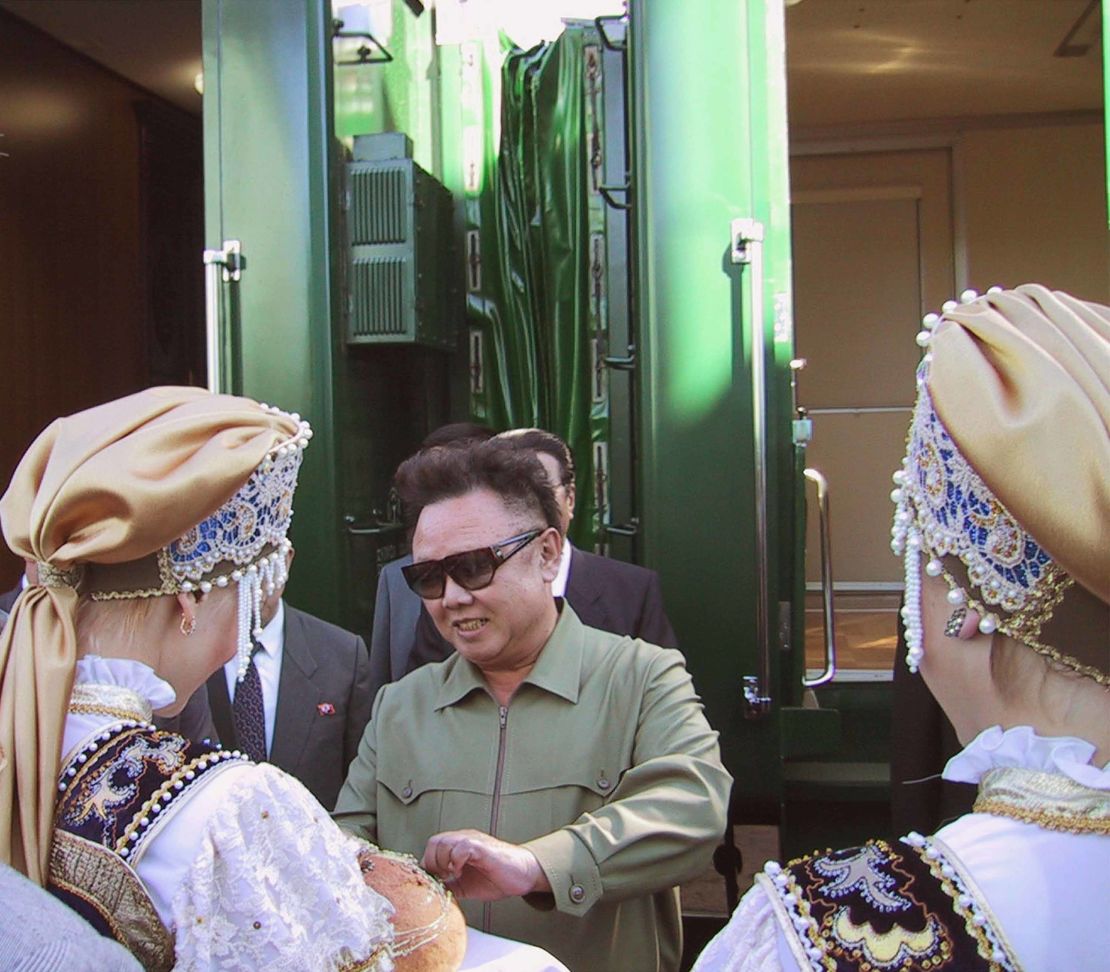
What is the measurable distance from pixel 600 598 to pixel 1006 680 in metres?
1.89

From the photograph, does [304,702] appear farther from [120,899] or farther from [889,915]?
[889,915]

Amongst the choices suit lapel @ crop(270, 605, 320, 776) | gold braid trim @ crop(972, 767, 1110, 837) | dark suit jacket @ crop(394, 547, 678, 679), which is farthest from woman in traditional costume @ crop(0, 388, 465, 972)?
dark suit jacket @ crop(394, 547, 678, 679)

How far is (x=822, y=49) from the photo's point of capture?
4.84 m

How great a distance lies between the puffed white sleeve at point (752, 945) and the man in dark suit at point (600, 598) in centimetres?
181

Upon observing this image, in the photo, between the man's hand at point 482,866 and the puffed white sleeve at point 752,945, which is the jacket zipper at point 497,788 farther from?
the puffed white sleeve at point 752,945

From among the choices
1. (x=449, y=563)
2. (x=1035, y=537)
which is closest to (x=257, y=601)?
(x=449, y=563)

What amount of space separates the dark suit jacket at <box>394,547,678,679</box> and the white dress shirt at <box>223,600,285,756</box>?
38 centimetres

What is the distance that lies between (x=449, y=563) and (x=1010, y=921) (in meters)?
1.13

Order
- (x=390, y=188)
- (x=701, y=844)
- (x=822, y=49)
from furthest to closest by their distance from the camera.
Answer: (x=822, y=49)
(x=390, y=188)
(x=701, y=844)

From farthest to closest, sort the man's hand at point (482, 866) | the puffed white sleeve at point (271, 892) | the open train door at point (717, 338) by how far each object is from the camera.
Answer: the open train door at point (717, 338) < the man's hand at point (482, 866) < the puffed white sleeve at point (271, 892)

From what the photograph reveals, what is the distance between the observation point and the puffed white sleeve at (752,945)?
1000 millimetres

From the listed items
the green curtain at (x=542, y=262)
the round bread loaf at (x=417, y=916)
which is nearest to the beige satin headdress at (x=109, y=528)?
the round bread loaf at (x=417, y=916)

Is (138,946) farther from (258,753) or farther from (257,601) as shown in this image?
(258,753)

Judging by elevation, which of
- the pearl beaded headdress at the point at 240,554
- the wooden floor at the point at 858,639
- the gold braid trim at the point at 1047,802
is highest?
the pearl beaded headdress at the point at 240,554
